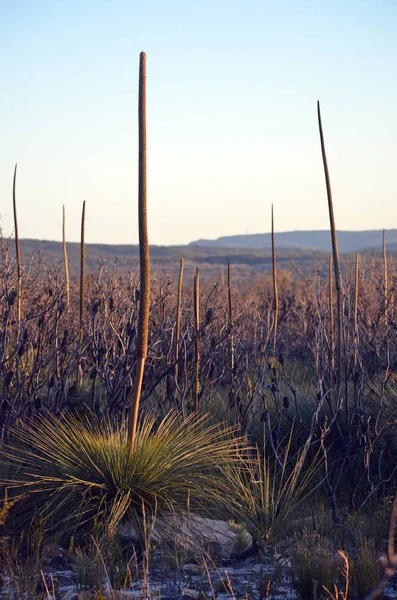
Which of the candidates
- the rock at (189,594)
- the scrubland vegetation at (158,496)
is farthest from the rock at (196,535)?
the rock at (189,594)

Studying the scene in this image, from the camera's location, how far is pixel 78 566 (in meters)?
4.45

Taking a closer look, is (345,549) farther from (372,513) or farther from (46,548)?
(46,548)

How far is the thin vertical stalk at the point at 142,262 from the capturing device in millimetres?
5398

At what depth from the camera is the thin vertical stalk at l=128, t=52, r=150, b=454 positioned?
540 centimetres

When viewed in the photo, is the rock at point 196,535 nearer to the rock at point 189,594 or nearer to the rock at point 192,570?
the rock at point 192,570

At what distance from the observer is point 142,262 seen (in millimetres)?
5395

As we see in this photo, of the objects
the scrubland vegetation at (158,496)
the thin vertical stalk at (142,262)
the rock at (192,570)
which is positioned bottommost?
the rock at (192,570)

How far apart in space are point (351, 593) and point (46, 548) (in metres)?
2.01

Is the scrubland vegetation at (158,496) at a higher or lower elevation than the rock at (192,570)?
higher

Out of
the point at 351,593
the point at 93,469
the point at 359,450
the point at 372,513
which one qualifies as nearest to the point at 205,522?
the point at 93,469

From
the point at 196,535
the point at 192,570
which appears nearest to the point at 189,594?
the point at 192,570

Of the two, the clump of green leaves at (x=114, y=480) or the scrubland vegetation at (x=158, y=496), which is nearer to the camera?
the scrubland vegetation at (x=158, y=496)

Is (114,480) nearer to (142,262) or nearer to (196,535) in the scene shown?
(196,535)

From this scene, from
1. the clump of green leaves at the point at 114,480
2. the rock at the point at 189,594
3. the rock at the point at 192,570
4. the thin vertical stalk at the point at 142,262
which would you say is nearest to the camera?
the rock at the point at 189,594
